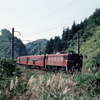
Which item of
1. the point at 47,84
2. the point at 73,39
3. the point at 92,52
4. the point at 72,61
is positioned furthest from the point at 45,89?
the point at 73,39

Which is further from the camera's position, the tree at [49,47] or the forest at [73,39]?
the tree at [49,47]

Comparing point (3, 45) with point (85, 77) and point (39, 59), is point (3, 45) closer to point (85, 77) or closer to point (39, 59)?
point (39, 59)

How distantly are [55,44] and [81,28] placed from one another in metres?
20.8

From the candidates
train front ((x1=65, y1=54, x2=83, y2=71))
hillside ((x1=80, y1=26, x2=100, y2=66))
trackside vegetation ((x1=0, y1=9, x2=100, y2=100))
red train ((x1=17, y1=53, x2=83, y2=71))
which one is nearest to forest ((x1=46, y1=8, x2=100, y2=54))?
hillside ((x1=80, y1=26, x2=100, y2=66))

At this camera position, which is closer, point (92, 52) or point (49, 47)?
point (92, 52)

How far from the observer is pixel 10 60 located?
1198cm

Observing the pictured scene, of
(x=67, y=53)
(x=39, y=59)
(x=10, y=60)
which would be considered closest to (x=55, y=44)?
(x=39, y=59)

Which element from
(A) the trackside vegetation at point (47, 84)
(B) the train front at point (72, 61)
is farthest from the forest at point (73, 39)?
(A) the trackside vegetation at point (47, 84)

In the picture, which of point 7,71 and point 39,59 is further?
point 39,59

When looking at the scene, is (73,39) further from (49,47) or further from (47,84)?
(47,84)

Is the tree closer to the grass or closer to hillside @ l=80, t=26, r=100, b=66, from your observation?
hillside @ l=80, t=26, r=100, b=66

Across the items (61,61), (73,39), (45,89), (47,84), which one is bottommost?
(45,89)

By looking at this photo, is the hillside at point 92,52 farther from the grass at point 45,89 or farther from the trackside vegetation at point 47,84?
the grass at point 45,89

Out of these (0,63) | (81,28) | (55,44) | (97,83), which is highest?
(81,28)
